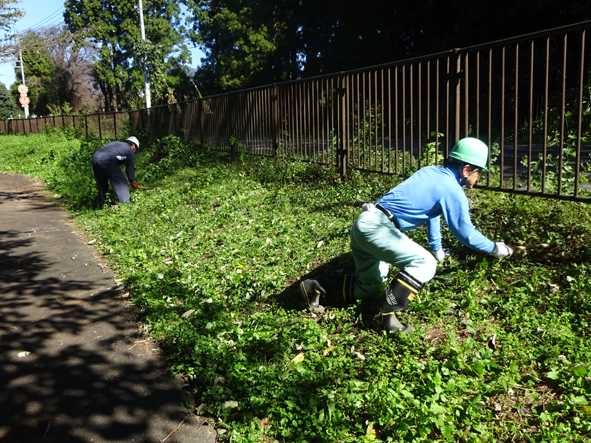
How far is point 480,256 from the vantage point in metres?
4.81

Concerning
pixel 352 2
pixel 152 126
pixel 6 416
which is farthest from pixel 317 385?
pixel 352 2

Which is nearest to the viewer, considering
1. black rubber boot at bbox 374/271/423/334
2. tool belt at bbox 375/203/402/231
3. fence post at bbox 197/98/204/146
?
black rubber boot at bbox 374/271/423/334

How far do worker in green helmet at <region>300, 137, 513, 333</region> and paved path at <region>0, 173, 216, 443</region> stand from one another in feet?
5.64

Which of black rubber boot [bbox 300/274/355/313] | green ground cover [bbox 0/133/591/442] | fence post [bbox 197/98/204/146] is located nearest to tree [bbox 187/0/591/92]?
fence post [bbox 197/98/204/146]

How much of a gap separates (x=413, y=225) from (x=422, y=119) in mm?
4823

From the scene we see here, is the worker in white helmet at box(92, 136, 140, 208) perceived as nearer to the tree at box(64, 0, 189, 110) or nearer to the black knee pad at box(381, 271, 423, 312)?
the black knee pad at box(381, 271, 423, 312)

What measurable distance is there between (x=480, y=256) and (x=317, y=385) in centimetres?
220

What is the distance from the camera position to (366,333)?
160 inches

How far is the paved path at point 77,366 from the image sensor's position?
127 inches

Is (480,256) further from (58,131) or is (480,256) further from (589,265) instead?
(58,131)

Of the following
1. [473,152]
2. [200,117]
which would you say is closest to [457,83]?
[473,152]

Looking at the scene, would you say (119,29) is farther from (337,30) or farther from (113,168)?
(113,168)

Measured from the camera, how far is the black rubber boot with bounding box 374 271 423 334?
13.0ft

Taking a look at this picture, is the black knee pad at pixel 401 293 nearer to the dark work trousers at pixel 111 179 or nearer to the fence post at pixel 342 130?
the fence post at pixel 342 130
